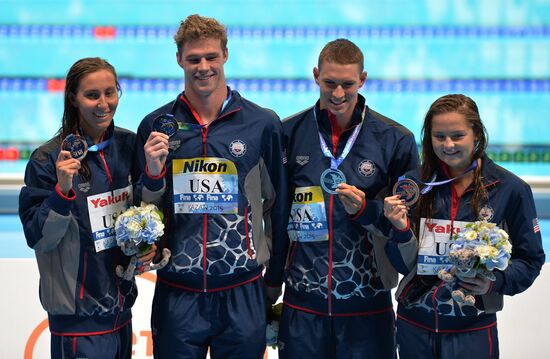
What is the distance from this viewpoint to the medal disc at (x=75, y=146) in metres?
2.62

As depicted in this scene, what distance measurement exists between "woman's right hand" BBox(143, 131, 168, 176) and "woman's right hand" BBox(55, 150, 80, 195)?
0.74 ft

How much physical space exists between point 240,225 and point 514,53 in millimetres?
5516

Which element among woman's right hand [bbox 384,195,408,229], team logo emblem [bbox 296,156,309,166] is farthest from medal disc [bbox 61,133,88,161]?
woman's right hand [bbox 384,195,408,229]

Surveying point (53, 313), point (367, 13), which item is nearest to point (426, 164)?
point (53, 313)

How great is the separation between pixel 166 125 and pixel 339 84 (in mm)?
607

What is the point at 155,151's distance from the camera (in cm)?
264

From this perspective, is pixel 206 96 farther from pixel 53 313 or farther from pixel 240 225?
pixel 53 313

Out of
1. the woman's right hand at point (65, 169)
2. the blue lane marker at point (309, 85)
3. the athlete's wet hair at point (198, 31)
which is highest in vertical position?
the blue lane marker at point (309, 85)

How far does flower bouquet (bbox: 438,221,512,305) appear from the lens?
247 cm

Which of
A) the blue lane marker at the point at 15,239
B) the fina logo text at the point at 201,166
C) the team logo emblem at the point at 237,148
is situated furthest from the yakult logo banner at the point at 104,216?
the blue lane marker at the point at 15,239

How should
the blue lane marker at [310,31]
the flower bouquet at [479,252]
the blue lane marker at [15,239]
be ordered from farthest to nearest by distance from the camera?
the blue lane marker at [310,31], the blue lane marker at [15,239], the flower bouquet at [479,252]

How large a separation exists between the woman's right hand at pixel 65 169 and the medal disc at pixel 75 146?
3cm

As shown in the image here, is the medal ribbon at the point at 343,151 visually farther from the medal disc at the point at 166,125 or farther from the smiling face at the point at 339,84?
the medal disc at the point at 166,125

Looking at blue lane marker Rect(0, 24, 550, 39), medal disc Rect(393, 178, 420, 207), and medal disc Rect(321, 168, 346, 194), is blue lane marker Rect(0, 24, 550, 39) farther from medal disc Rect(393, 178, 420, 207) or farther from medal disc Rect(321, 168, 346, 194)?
medal disc Rect(393, 178, 420, 207)
